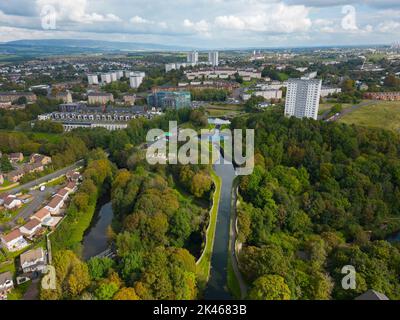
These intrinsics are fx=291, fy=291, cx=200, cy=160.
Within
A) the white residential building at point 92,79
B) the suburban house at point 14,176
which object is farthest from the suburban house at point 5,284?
the white residential building at point 92,79

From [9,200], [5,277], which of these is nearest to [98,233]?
[5,277]

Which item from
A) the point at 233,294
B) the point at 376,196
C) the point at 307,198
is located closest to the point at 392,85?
the point at 376,196

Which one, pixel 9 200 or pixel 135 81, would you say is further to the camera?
pixel 135 81

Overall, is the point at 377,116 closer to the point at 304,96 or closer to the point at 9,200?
the point at 304,96

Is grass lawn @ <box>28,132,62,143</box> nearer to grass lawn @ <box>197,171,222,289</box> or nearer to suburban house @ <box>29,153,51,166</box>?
suburban house @ <box>29,153,51,166</box>

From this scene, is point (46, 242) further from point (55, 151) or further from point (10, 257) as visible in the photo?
point (55, 151)

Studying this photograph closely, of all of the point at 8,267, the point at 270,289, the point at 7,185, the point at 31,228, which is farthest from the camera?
the point at 7,185

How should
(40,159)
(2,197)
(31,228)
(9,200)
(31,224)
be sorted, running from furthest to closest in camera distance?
(40,159) → (2,197) → (9,200) → (31,224) → (31,228)

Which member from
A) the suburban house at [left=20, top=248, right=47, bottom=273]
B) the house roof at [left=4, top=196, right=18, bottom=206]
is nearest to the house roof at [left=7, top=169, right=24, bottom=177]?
the house roof at [left=4, top=196, right=18, bottom=206]
